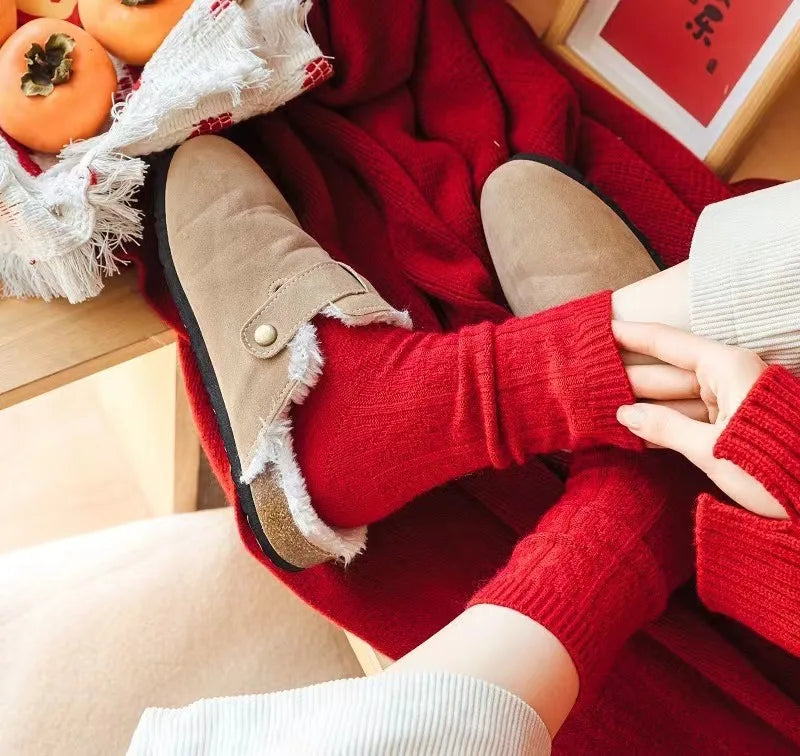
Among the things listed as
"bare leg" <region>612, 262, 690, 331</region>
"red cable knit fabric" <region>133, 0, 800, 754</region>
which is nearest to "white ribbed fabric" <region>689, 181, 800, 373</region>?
"bare leg" <region>612, 262, 690, 331</region>

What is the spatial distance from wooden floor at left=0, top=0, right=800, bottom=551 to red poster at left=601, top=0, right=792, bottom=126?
1.97 feet

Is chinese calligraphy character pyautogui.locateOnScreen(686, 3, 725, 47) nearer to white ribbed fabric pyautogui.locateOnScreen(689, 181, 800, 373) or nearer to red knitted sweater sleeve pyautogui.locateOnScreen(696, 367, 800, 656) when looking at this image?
white ribbed fabric pyautogui.locateOnScreen(689, 181, 800, 373)

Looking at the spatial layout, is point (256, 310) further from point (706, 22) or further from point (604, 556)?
point (706, 22)

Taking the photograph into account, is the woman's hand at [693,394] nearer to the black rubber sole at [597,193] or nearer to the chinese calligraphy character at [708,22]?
the black rubber sole at [597,193]

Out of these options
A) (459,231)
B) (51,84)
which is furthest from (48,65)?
(459,231)

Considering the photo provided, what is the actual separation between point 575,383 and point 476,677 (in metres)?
0.20

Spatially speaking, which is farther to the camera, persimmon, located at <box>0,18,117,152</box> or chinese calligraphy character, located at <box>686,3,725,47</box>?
chinese calligraphy character, located at <box>686,3,725,47</box>

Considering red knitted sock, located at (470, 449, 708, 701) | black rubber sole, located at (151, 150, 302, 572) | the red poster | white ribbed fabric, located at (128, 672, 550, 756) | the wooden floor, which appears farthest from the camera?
the wooden floor

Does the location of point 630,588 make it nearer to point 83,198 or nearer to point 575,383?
point 575,383

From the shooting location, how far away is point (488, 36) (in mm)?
784

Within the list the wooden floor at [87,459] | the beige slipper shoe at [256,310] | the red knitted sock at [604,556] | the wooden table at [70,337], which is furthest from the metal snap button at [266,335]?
the wooden floor at [87,459]

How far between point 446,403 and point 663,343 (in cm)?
15

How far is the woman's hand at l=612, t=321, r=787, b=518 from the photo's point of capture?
47cm

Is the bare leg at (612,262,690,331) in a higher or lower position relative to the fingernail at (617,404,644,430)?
higher
